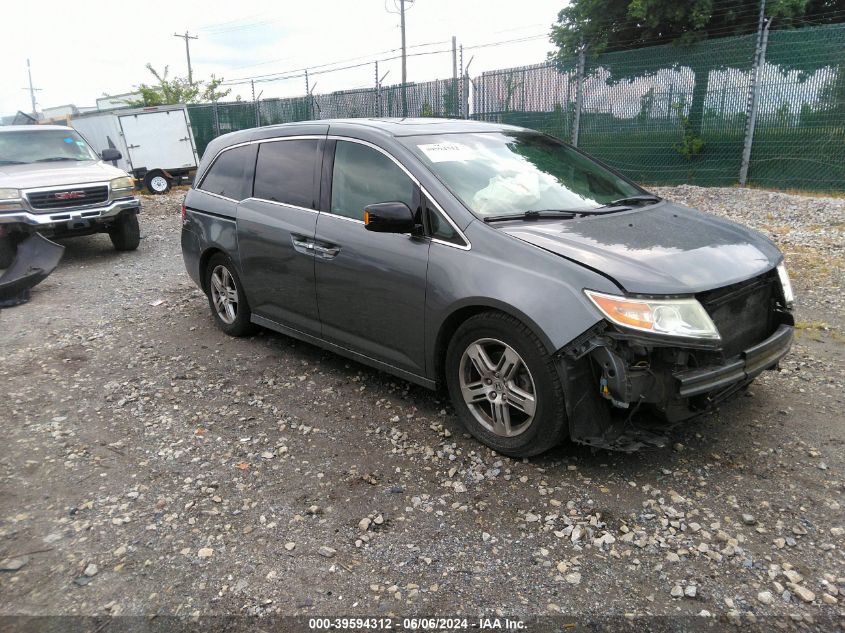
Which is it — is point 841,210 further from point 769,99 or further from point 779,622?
point 779,622

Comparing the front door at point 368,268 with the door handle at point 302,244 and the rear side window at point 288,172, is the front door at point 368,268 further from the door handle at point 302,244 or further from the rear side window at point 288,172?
the rear side window at point 288,172

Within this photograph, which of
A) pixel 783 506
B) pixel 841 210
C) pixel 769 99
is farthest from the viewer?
pixel 769 99

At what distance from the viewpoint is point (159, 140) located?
18.8 metres

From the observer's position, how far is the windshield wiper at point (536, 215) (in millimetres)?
3586

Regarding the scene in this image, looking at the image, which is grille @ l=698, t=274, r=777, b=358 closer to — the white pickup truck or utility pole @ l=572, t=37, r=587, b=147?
the white pickup truck

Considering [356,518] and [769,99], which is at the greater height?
[769,99]

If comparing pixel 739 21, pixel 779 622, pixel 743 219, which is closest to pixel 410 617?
pixel 779 622

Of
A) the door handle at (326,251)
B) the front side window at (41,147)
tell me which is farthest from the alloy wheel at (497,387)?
the front side window at (41,147)

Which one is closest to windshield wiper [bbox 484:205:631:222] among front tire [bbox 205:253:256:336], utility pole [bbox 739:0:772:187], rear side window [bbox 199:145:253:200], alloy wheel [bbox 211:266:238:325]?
rear side window [bbox 199:145:253:200]

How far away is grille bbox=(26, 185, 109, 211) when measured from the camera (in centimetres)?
869

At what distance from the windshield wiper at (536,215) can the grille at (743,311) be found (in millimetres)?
972

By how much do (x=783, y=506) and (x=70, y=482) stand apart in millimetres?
3607

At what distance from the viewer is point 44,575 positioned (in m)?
2.67

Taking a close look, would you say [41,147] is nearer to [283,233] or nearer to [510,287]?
[283,233]
